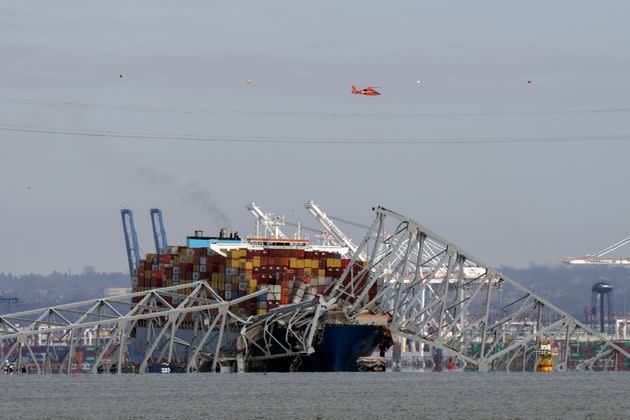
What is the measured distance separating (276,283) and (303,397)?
1397 inches

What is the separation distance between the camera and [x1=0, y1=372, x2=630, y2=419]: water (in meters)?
102

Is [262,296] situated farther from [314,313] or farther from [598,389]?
[598,389]

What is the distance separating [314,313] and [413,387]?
393 inches

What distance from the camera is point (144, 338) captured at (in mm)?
172750

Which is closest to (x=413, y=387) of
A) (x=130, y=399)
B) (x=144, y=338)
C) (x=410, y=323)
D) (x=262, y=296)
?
(x=410, y=323)

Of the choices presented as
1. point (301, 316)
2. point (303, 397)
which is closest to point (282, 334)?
point (301, 316)

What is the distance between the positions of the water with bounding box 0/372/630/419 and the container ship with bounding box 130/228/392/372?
218 cm

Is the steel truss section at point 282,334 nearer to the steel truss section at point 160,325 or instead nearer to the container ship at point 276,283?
the container ship at point 276,283

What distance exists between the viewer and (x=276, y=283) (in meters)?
153

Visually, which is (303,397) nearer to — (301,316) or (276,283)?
(301,316)

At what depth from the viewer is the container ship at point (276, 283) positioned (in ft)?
470

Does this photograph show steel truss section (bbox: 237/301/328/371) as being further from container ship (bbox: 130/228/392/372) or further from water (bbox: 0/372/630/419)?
water (bbox: 0/372/630/419)

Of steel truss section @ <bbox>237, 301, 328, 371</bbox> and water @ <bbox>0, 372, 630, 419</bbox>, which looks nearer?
water @ <bbox>0, 372, 630, 419</bbox>

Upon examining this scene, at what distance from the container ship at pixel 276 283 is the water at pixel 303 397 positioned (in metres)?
2.18
